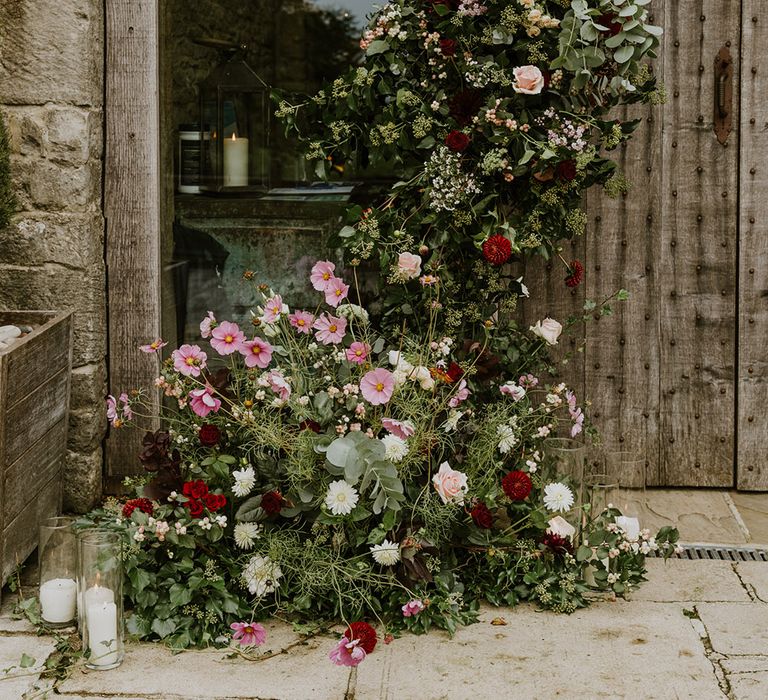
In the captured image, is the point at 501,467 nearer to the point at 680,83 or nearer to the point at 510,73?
the point at 510,73

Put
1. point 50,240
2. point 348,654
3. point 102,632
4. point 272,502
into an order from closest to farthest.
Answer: point 348,654, point 102,632, point 272,502, point 50,240

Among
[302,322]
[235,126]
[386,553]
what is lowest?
[386,553]

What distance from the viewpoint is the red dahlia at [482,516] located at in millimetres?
3309

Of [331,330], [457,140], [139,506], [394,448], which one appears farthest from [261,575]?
[457,140]

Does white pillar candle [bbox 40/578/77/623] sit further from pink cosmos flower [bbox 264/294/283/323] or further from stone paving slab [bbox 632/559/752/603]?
stone paving slab [bbox 632/559/752/603]

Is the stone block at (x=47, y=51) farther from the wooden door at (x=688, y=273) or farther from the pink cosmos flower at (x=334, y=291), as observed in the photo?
the wooden door at (x=688, y=273)

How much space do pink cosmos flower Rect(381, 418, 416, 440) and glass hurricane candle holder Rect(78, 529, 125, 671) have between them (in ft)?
2.76

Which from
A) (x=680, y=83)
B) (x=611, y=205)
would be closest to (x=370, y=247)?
(x=611, y=205)

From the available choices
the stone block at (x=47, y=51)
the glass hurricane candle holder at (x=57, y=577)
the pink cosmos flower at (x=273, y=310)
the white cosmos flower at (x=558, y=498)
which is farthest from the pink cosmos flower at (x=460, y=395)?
the stone block at (x=47, y=51)

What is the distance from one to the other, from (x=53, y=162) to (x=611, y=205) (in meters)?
2.12

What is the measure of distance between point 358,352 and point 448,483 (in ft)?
1.67

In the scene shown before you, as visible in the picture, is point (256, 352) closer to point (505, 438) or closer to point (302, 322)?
point (302, 322)

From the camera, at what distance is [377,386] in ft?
10.7

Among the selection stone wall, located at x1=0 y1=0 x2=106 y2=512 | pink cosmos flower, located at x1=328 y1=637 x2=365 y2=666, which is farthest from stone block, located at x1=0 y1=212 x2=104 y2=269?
pink cosmos flower, located at x1=328 y1=637 x2=365 y2=666
